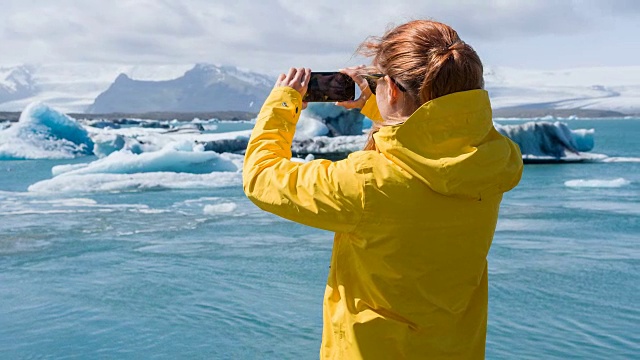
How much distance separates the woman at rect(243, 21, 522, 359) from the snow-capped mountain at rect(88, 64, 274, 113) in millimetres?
107314

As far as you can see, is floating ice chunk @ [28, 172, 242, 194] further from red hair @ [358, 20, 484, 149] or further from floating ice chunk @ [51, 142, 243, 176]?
red hair @ [358, 20, 484, 149]

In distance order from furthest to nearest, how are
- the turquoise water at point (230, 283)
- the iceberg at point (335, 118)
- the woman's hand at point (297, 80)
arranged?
the iceberg at point (335, 118)
the turquoise water at point (230, 283)
the woman's hand at point (297, 80)

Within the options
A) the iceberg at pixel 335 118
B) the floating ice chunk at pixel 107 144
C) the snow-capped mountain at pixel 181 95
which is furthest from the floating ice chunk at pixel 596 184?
the snow-capped mountain at pixel 181 95

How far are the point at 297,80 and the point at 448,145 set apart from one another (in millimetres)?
297

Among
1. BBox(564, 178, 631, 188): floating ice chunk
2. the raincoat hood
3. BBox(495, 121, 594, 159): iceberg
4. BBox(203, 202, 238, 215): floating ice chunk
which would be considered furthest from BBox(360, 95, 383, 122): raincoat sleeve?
BBox(495, 121, 594, 159): iceberg

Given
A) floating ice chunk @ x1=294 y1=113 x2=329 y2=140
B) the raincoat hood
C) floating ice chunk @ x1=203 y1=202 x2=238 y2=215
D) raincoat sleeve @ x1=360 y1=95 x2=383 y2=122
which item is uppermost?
raincoat sleeve @ x1=360 y1=95 x2=383 y2=122

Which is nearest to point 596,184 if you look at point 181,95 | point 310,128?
point 310,128

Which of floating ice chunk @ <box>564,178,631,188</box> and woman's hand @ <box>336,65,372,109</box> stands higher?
woman's hand @ <box>336,65,372,109</box>

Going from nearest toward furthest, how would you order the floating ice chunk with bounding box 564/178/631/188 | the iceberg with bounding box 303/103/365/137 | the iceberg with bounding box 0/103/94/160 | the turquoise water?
1. the turquoise water
2. the floating ice chunk with bounding box 564/178/631/188
3. the iceberg with bounding box 0/103/94/160
4. the iceberg with bounding box 303/103/365/137

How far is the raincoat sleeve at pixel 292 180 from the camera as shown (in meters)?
1.13

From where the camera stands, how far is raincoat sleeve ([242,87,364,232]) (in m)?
1.13

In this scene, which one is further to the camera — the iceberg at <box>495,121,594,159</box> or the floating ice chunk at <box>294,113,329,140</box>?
the floating ice chunk at <box>294,113,329,140</box>

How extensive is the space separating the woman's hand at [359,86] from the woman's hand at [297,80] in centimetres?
7

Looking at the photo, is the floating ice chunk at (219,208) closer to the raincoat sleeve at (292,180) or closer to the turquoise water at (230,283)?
the turquoise water at (230,283)
